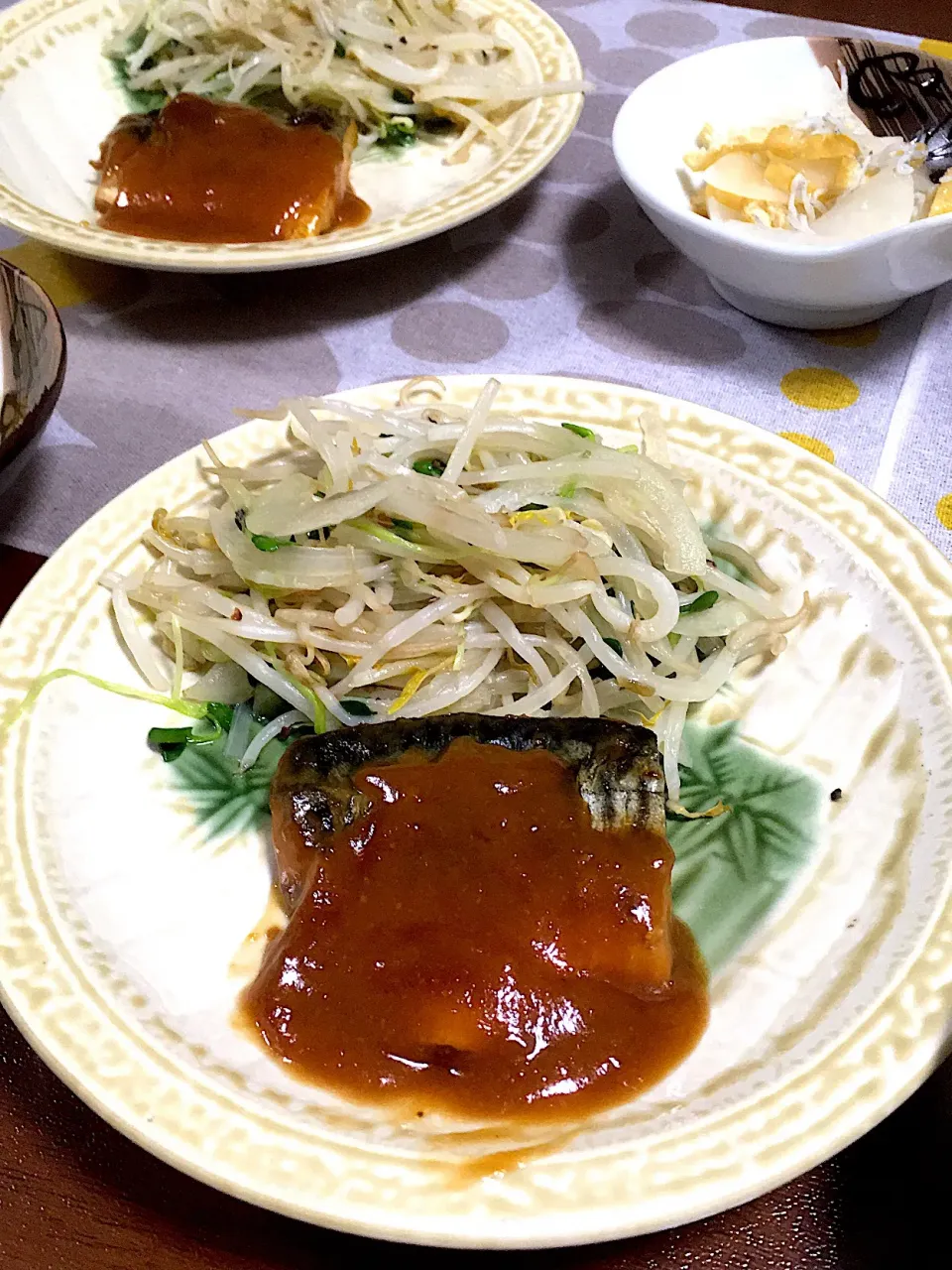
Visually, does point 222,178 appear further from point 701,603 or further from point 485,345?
point 701,603

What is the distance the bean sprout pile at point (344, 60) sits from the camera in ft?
10.2

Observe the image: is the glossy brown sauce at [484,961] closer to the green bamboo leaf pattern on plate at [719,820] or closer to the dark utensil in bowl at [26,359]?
the green bamboo leaf pattern on plate at [719,820]

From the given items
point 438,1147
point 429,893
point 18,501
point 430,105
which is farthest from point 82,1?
point 438,1147

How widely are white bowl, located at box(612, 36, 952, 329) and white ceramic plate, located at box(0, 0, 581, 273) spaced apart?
0.30 metres

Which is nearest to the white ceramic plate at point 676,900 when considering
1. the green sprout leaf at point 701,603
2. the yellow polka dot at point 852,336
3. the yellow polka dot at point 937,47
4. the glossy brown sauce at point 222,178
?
the green sprout leaf at point 701,603

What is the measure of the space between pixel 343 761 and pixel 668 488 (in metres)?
0.75

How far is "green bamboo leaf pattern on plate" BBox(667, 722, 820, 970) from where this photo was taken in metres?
1.51

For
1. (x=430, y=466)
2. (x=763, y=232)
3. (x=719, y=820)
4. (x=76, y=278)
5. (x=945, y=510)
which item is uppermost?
(x=76, y=278)

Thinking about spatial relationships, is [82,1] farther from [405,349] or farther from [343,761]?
[343,761]

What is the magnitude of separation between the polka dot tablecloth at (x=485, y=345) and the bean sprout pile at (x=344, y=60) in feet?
1.18

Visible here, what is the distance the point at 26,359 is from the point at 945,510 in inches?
75.4

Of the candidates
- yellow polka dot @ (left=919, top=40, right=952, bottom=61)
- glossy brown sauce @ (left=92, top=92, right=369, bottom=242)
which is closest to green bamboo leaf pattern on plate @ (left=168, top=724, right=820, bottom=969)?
glossy brown sauce @ (left=92, top=92, right=369, bottom=242)

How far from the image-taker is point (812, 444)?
2.37 metres

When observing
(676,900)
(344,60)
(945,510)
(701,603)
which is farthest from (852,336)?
(344,60)
